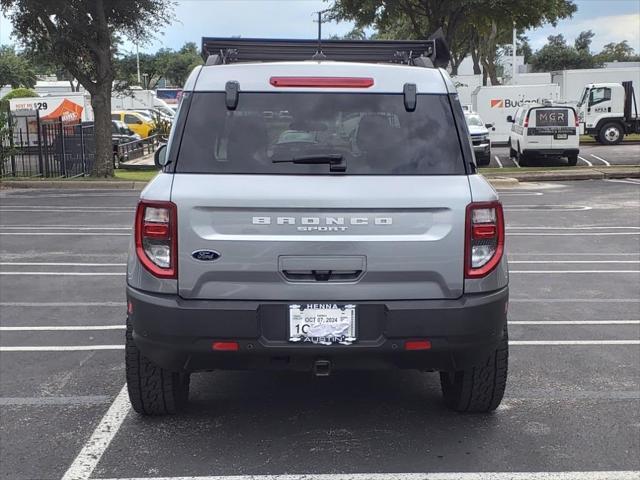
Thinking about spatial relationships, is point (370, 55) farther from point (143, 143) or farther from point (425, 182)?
point (143, 143)

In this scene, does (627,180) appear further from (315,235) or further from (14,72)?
(14,72)

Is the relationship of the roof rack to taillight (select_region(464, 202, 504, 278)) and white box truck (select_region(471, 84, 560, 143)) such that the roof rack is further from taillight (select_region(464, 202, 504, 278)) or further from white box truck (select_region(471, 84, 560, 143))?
white box truck (select_region(471, 84, 560, 143))

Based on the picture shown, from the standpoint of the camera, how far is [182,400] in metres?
4.55

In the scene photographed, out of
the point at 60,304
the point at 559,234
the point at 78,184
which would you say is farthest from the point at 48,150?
the point at 60,304

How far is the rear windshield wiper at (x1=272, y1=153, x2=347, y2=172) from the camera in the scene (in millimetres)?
3761

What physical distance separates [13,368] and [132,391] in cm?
163

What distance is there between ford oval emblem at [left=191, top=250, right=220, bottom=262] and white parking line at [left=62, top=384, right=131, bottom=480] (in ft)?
4.00

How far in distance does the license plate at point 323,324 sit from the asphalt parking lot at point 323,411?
2.26 ft

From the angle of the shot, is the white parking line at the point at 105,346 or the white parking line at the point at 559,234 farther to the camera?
the white parking line at the point at 559,234

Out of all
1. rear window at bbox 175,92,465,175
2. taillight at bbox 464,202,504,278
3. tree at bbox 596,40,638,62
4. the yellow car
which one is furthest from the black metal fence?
tree at bbox 596,40,638,62

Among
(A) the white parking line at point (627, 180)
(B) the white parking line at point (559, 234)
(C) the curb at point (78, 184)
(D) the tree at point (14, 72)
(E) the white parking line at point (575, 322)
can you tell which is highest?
(D) the tree at point (14, 72)

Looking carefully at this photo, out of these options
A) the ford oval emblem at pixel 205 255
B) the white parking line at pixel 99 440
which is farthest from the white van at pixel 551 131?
the ford oval emblem at pixel 205 255

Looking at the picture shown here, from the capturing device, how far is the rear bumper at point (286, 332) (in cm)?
364

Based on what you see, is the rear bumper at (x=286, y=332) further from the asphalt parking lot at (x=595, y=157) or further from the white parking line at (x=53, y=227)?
the asphalt parking lot at (x=595, y=157)
